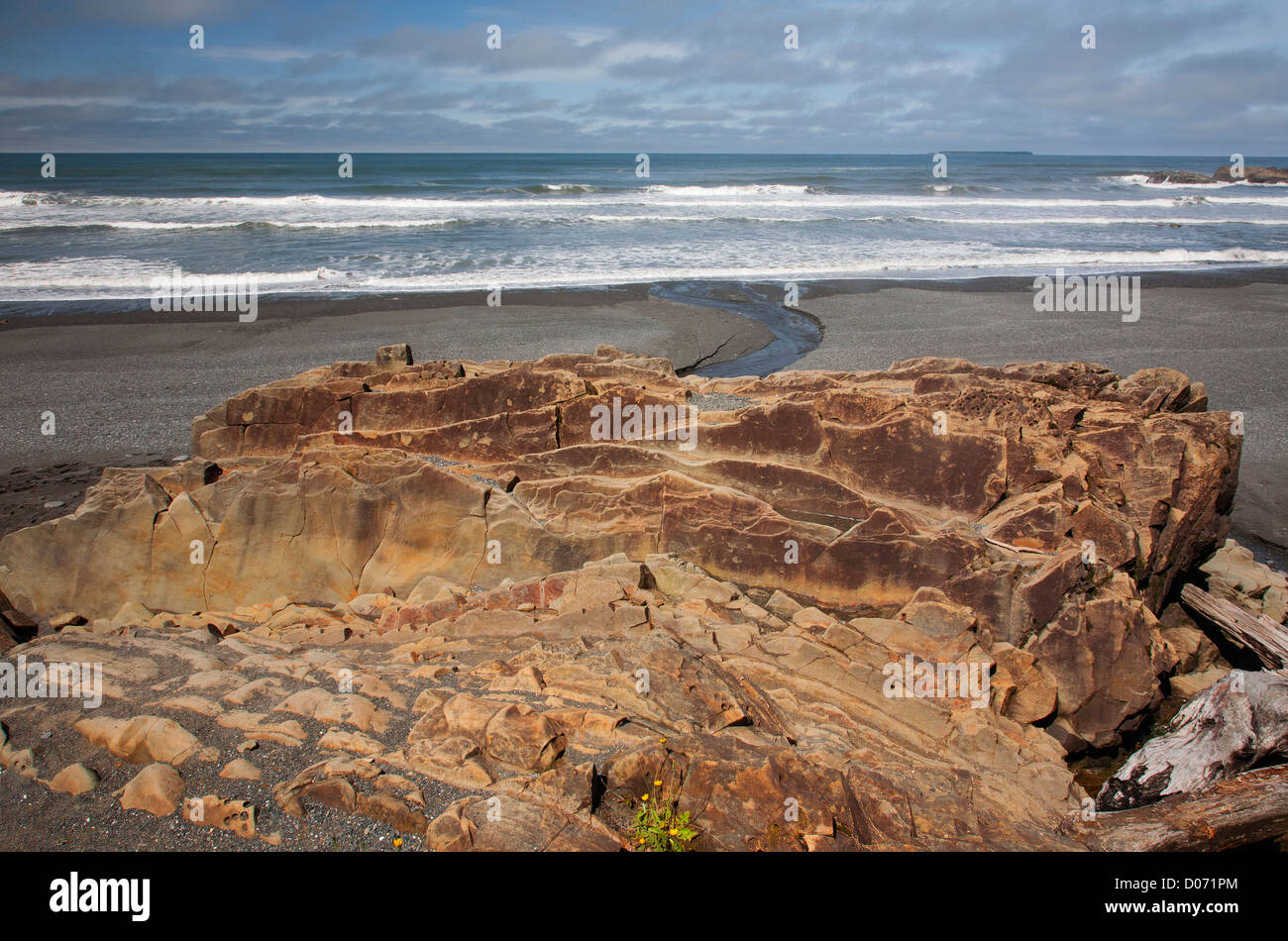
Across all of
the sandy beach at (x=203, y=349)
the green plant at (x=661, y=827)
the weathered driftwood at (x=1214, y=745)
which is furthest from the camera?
the sandy beach at (x=203, y=349)

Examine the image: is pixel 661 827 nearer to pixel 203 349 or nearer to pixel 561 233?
pixel 203 349

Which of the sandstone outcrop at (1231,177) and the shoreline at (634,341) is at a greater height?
the sandstone outcrop at (1231,177)

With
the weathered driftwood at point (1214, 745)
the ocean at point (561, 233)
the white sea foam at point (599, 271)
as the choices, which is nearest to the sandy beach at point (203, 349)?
the white sea foam at point (599, 271)

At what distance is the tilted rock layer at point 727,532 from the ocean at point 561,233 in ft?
49.8

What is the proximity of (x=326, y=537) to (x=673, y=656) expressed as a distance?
3816 millimetres

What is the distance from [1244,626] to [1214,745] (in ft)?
8.48

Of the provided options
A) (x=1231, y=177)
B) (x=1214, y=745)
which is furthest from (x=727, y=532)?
(x=1231, y=177)

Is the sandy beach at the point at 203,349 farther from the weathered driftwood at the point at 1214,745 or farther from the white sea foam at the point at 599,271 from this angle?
the weathered driftwood at the point at 1214,745

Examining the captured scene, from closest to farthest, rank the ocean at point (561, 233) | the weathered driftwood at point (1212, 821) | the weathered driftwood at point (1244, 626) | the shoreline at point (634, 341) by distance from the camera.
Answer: the weathered driftwood at point (1212, 821)
the weathered driftwood at point (1244, 626)
the shoreline at point (634, 341)
the ocean at point (561, 233)

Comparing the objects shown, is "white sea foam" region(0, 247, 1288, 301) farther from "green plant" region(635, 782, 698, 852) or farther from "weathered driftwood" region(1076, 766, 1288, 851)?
"weathered driftwood" region(1076, 766, 1288, 851)

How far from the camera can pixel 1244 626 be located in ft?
21.3

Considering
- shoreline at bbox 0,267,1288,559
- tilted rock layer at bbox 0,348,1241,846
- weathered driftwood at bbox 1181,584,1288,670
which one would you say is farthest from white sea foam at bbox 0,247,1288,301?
weathered driftwood at bbox 1181,584,1288,670

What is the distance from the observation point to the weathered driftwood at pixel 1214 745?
4410mm
